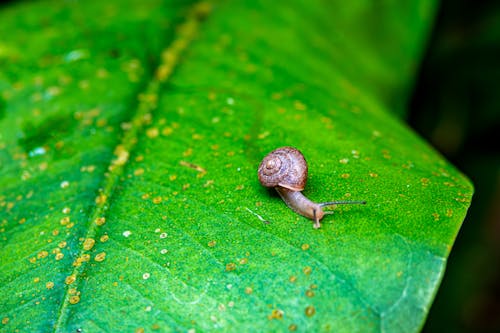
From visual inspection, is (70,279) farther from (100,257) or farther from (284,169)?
(284,169)

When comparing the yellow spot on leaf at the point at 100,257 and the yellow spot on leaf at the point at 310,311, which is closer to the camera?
the yellow spot on leaf at the point at 310,311

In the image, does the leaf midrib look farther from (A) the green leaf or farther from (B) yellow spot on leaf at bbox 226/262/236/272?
(B) yellow spot on leaf at bbox 226/262/236/272

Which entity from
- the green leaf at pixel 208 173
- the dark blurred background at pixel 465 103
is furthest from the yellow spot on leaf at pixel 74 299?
the dark blurred background at pixel 465 103

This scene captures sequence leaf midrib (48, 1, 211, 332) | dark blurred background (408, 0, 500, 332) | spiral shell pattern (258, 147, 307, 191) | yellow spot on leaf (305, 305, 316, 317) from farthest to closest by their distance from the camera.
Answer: dark blurred background (408, 0, 500, 332)
spiral shell pattern (258, 147, 307, 191)
leaf midrib (48, 1, 211, 332)
yellow spot on leaf (305, 305, 316, 317)

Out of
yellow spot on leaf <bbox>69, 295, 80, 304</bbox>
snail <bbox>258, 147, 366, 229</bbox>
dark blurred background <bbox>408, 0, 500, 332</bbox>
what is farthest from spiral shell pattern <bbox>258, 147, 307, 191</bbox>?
dark blurred background <bbox>408, 0, 500, 332</bbox>

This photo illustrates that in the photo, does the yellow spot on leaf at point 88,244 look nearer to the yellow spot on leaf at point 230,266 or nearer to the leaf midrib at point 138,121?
the leaf midrib at point 138,121

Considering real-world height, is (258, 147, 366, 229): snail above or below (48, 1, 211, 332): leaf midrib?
above

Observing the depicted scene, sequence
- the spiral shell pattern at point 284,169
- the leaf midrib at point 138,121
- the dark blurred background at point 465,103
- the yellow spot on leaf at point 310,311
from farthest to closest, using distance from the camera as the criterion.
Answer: the dark blurred background at point 465,103
the spiral shell pattern at point 284,169
the leaf midrib at point 138,121
the yellow spot on leaf at point 310,311
